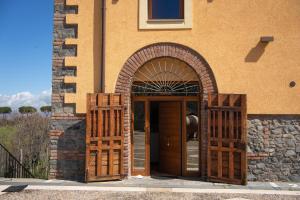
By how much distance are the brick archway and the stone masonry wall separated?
1.18 m

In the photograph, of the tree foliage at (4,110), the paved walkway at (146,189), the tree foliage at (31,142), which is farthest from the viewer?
the tree foliage at (4,110)

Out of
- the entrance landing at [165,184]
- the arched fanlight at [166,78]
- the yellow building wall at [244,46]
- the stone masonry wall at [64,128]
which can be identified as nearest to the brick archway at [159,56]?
the yellow building wall at [244,46]

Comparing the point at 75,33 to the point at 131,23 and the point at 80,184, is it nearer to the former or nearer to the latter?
the point at 131,23

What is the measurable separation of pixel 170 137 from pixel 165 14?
11.2 feet

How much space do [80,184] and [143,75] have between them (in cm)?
325

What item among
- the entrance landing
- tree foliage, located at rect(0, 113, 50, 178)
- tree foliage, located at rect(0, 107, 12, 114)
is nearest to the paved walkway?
the entrance landing

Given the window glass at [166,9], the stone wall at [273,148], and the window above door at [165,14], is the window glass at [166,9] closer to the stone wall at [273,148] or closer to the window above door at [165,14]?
the window above door at [165,14]

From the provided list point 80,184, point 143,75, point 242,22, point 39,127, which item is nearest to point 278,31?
point 242,22

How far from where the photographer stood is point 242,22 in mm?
7957

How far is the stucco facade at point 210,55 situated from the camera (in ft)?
25.7

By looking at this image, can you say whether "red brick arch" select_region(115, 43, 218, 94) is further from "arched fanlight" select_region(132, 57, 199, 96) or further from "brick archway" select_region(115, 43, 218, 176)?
"arched fanlight" select_region(132, 57, 199, 96)

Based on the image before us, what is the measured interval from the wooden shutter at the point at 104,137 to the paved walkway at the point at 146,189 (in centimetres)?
30

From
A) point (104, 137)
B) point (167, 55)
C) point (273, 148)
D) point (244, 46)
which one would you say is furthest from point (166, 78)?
point (273, 148)

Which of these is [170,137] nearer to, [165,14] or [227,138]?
A: [227,138]
